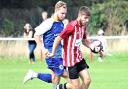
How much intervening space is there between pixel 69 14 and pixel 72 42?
31.1m

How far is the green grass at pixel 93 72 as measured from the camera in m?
18.1

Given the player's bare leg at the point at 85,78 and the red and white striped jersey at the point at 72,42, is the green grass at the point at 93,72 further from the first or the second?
the red and white striped jersey at the point at 72,42

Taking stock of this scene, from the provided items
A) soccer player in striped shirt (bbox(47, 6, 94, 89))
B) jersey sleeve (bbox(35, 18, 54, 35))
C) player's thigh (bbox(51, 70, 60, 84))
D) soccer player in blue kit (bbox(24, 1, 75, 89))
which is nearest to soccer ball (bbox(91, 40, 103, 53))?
soccer player in striped shirt (bbox(47, 6, 94, 89))

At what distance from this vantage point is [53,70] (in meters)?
14.8

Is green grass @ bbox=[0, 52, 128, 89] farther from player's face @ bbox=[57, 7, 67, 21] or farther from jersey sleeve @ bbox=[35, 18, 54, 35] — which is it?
player's face @ bbox=[57, 7, 67, 21]

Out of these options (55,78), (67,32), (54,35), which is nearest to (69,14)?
(55,78)

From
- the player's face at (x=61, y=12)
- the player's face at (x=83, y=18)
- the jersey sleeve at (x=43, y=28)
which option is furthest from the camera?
the jersey sleeve at (x=43, y=28)

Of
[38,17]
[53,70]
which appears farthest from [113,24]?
[53,70]

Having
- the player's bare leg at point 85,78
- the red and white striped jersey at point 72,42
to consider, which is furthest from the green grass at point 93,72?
the red and white striped jersey at point 72,42

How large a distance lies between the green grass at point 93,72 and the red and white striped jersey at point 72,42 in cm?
404

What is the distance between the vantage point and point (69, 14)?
44438mm

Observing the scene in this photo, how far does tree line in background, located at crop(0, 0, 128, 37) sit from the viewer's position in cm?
3981

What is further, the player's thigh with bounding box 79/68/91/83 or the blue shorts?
the blue shorts

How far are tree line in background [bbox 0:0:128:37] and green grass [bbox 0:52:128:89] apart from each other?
27.8 feet
